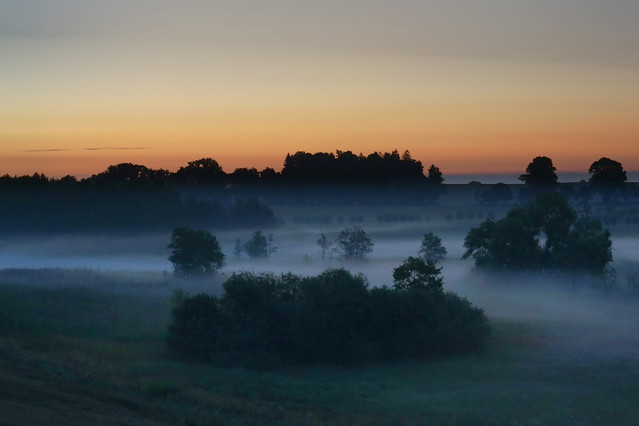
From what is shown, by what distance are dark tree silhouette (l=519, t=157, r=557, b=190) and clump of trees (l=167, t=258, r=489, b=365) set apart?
232 ft

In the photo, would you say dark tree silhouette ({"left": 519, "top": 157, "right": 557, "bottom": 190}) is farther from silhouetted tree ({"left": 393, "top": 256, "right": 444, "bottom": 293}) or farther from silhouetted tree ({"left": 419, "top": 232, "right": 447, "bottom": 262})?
silhouetted tree ({"left": 393, "top": 256, "right": 444, "bottom": 293})

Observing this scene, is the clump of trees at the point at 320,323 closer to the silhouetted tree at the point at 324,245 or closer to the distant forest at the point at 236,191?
the silhouetted tree at the point at 324,245

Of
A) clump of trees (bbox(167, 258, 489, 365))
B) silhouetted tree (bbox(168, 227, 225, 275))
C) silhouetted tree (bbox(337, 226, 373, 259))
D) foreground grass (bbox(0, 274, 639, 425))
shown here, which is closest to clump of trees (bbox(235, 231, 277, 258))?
silhouetted tree (bbox(337, 226, 373, 259))

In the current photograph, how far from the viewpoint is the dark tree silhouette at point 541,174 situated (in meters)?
111

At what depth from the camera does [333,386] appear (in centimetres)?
3184

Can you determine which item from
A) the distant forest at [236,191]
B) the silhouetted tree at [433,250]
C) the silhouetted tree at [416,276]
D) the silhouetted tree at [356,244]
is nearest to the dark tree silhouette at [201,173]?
the distant forest at [236,191]

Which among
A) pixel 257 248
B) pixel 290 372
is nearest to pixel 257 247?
pixel 257 248

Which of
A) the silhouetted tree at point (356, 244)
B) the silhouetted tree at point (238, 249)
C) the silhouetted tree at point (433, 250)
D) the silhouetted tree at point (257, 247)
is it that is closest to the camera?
the silhouetted tree at point (433, 250)

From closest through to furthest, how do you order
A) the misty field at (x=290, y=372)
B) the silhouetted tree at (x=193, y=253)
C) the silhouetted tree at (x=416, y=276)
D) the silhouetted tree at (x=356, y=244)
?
the misty field at (x=290, y=372)
the silhouetted tree at (x=416, y=276)
the silhouetted tree at (x=193, y=253)
the silhouetted tree at (x=356, y=244)

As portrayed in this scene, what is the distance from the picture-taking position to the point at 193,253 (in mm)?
70250

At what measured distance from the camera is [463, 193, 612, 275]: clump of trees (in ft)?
234

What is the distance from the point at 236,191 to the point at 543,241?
69.4 meters

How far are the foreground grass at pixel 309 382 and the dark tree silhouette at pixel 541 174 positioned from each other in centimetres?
6702

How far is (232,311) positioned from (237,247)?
6253 cm
